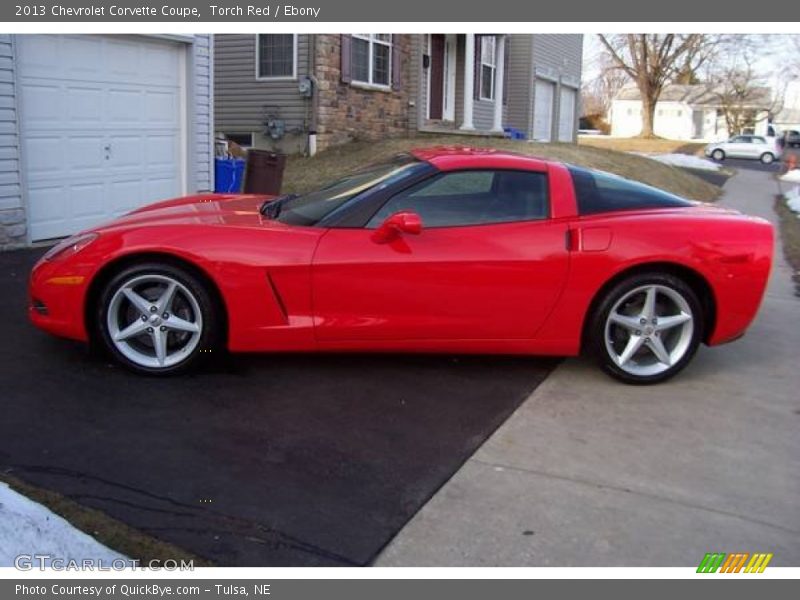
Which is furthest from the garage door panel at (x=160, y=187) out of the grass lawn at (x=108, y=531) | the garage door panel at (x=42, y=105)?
the grass lawn at (x=108, y=531)

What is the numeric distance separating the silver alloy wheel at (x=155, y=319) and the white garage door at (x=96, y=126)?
4470mm

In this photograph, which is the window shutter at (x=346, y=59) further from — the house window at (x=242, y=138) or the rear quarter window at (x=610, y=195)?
the rear quarter window at (x=610, y=195)

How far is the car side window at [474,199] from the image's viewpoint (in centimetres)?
468

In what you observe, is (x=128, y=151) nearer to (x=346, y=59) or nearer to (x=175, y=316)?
(x=175, y=316)

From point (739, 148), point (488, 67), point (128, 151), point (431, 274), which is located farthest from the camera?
point (739, 148)

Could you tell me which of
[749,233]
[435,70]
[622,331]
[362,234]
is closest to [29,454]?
[362,234]

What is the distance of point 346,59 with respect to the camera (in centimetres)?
1546

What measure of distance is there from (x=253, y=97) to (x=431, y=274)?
1225 cm

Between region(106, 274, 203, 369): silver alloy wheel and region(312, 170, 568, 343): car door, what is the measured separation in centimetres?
74

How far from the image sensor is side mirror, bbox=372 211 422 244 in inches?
172

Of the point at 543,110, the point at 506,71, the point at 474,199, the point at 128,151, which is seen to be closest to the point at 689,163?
the point at 543,110

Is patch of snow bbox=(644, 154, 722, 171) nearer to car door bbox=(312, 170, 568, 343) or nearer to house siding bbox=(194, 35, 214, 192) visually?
house siding bbox=(194, 35, 214, 192)

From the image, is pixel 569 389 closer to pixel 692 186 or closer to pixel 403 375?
pixel 403 375

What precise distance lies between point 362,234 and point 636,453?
1.92 meters
